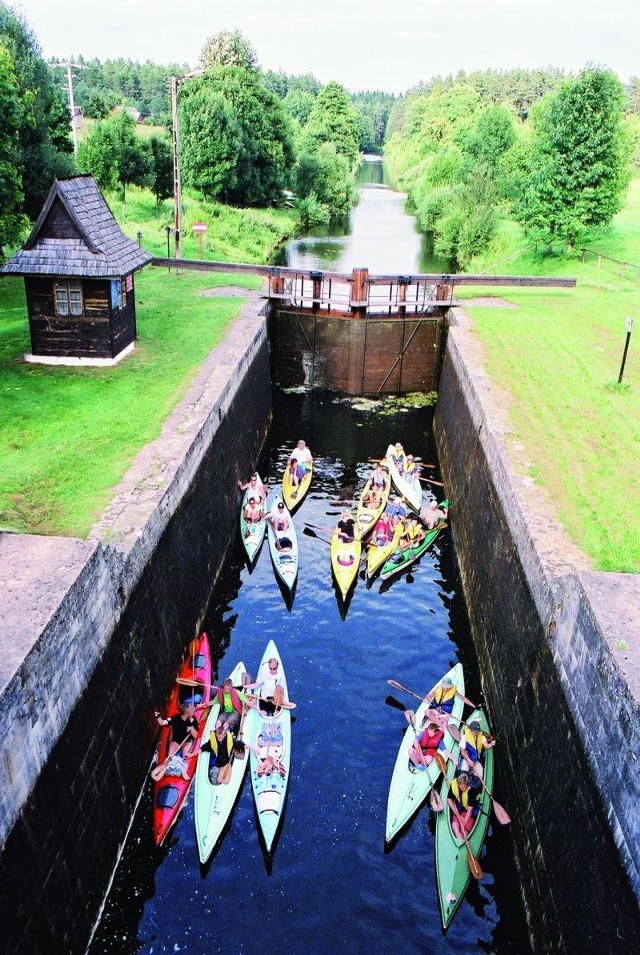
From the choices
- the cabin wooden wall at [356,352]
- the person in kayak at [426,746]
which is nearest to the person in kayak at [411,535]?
the person in kayak at [426,746]

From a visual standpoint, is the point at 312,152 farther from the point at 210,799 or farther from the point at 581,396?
the point at 210,799

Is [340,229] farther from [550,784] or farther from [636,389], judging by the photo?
[550,784]

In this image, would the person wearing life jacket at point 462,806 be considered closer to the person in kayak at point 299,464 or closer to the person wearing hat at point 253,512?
the person wearing hat at point 253,512

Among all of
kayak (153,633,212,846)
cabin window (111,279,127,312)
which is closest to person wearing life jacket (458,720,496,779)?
kayak (153,633,212,846)

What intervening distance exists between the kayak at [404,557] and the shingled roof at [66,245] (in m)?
10.5

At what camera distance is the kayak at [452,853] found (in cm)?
1028

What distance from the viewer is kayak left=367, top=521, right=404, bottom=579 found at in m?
17.8

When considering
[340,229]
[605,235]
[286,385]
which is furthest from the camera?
[340,229]

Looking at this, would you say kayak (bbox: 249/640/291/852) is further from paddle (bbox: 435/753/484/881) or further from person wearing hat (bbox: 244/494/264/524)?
person wearing hat (bbox: 244/494/264/524)

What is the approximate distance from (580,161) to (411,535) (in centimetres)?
2906

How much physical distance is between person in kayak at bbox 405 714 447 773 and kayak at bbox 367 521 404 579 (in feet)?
17.7

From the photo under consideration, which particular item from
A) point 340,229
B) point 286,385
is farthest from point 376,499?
point 340,229

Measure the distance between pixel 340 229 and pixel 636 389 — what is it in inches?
1955

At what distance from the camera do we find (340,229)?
218ft
